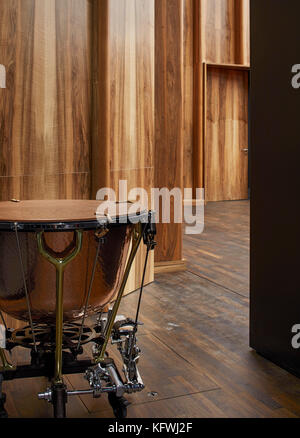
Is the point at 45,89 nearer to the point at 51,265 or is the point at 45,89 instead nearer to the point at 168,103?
the point at 51,265

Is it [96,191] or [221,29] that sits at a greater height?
[221,29]

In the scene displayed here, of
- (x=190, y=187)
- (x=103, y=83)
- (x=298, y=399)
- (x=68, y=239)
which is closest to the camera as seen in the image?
(x=68, y=239)

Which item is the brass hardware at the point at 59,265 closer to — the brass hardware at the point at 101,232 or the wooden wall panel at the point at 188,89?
the brass hardware at the point at 101,232

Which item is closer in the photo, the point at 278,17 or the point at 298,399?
the point at 298,399

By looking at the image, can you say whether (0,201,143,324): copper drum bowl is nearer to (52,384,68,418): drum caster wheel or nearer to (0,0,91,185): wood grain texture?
(52,384,68,418): drum caster wheel

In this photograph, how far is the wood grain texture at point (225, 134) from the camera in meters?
8.65

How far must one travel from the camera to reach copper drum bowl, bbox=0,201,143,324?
173cm

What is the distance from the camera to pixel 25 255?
1.75 m

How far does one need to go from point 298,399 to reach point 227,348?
58 centimetres

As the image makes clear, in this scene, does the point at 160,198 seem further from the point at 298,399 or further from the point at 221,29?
the point at 221,29

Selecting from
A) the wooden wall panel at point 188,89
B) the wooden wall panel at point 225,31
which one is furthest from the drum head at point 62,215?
the wooden wall panel at point 225,31

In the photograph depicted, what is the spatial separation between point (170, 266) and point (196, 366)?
1.85 metres
